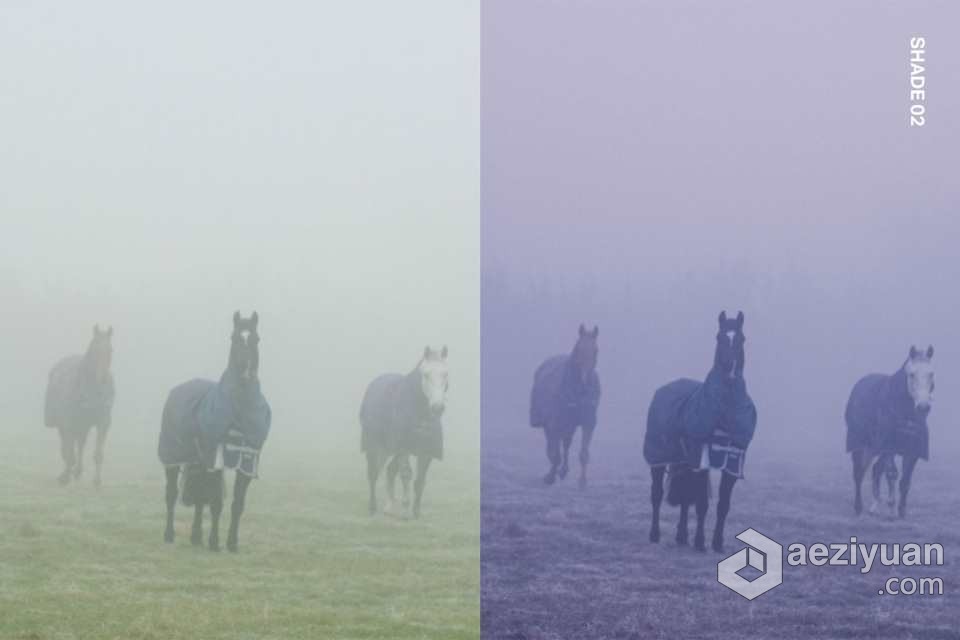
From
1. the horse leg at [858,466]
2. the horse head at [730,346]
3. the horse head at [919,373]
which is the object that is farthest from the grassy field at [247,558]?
the horse head at [919,373]

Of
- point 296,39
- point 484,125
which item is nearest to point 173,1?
point 296,39

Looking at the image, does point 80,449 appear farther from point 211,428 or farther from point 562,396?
point 562,396

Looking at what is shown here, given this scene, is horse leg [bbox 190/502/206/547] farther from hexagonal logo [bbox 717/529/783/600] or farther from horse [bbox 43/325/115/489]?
hexagonal logo [bbox 717/529/783/600]

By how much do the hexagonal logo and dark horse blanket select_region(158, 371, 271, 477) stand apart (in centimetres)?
204

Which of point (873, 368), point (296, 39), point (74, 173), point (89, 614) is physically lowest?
point (89, 614)

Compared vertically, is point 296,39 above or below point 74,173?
above

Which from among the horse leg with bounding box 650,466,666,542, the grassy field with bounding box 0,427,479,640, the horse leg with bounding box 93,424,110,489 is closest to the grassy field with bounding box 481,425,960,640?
the horse leg with bounding box 650,466,666,542

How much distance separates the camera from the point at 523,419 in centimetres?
590

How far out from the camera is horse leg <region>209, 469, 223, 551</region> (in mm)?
5855

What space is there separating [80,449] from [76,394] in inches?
9.5

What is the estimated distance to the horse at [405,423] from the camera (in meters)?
5.84

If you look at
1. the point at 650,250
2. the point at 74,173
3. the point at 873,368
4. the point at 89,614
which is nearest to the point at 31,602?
the point at 89,614

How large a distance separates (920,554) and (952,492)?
0.30m

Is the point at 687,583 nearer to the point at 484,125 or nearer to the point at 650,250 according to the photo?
the point at 650,250
